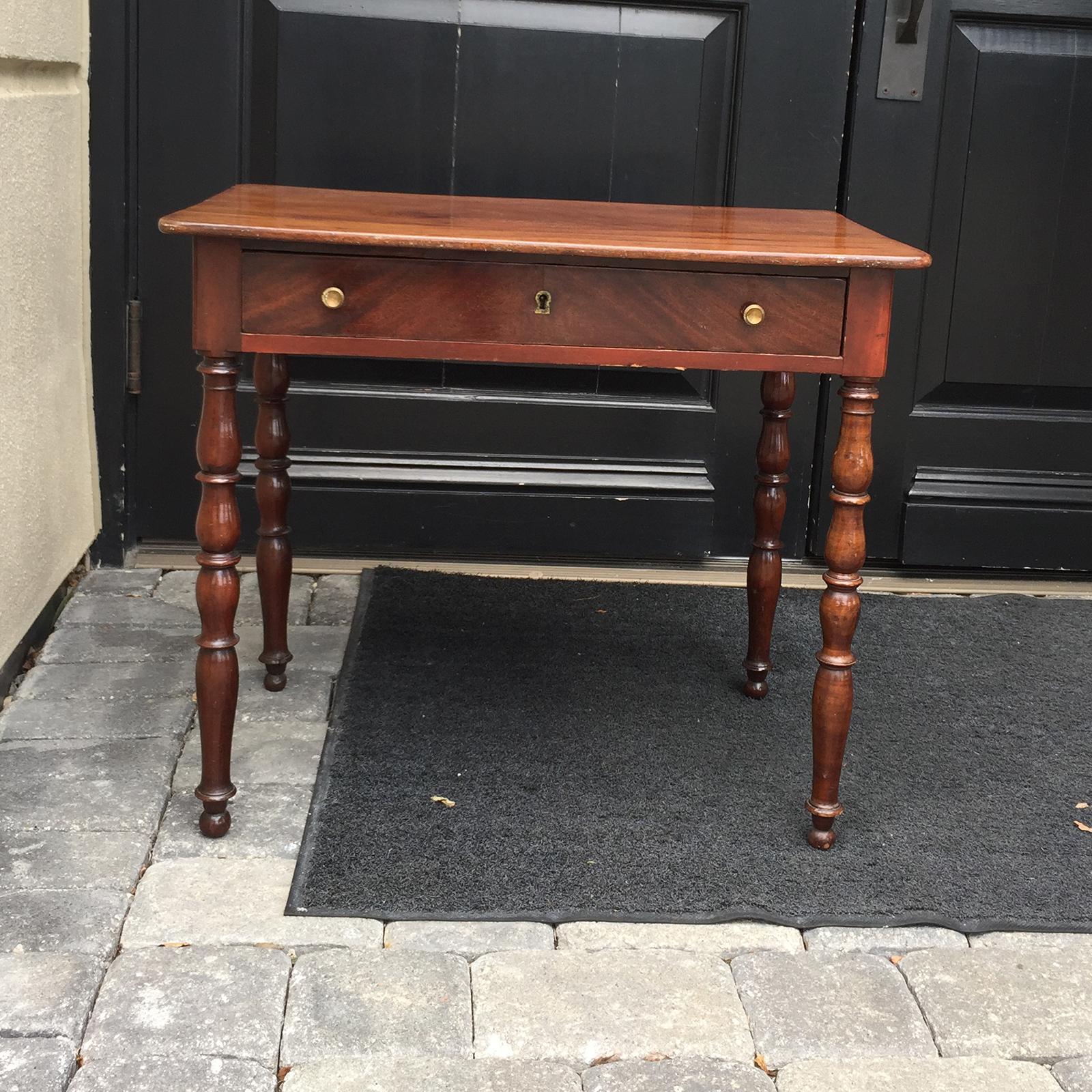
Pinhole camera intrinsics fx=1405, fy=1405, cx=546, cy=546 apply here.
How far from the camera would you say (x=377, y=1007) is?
1677 mm

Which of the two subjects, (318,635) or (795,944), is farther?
(318,635)

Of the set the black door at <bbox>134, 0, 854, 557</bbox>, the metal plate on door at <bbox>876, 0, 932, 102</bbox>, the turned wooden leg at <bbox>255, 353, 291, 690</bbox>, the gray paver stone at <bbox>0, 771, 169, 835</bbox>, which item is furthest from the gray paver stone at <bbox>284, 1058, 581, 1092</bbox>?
the metal plate on door at <bbox>876, 0, 932, 102</bbox>

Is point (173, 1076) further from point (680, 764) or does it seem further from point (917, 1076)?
point (680, 764)

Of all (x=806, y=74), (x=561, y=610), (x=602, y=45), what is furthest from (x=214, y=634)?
(x=806, y=74)

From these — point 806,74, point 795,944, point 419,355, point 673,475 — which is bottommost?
point 795,944

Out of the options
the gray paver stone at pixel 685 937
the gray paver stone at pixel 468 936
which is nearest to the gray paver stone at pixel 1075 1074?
the gray paver stone at pixel 685 937

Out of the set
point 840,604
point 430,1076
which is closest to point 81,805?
point 430,1076

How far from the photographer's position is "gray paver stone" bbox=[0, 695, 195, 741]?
2346 millimetres

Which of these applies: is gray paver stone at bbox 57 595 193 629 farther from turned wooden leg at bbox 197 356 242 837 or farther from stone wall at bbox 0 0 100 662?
turned wooden leg at bbox 197 356 242 837

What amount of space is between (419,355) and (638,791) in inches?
30.8

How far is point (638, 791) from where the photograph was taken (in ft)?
7.32

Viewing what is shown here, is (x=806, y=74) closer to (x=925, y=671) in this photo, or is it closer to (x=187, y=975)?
(x=925, y=671)

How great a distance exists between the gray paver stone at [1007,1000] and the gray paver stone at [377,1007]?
58 centimetres

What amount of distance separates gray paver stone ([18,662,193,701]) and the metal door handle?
6.55 feet
